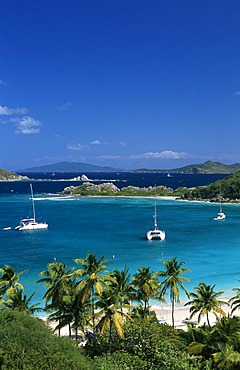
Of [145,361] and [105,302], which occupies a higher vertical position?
[105,302]

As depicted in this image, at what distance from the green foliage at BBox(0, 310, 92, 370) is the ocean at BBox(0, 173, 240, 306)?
23000 millimetres

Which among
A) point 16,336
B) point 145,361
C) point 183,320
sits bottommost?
point 183,320

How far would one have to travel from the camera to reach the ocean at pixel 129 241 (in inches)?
2434

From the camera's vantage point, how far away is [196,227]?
103m

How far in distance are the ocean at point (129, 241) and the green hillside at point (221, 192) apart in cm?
1939

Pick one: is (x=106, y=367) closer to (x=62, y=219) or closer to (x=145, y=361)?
(x=145, y=361)

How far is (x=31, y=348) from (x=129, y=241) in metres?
63.0

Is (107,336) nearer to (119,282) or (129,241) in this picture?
(119,282)

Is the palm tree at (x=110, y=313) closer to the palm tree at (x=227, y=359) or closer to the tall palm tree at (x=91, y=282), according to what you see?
the tall palm tree at (x=91, y=282)

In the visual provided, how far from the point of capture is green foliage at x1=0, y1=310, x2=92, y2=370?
19.8m

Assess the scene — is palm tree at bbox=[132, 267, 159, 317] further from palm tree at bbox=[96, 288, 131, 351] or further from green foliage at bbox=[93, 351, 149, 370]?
green foliage at bbox=[93, 351, 149, 370]

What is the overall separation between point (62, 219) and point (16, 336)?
97010 millimetres

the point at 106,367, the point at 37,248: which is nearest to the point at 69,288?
the point at 106,367

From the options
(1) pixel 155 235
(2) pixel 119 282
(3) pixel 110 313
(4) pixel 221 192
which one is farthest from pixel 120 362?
(4) pixel 221 192
